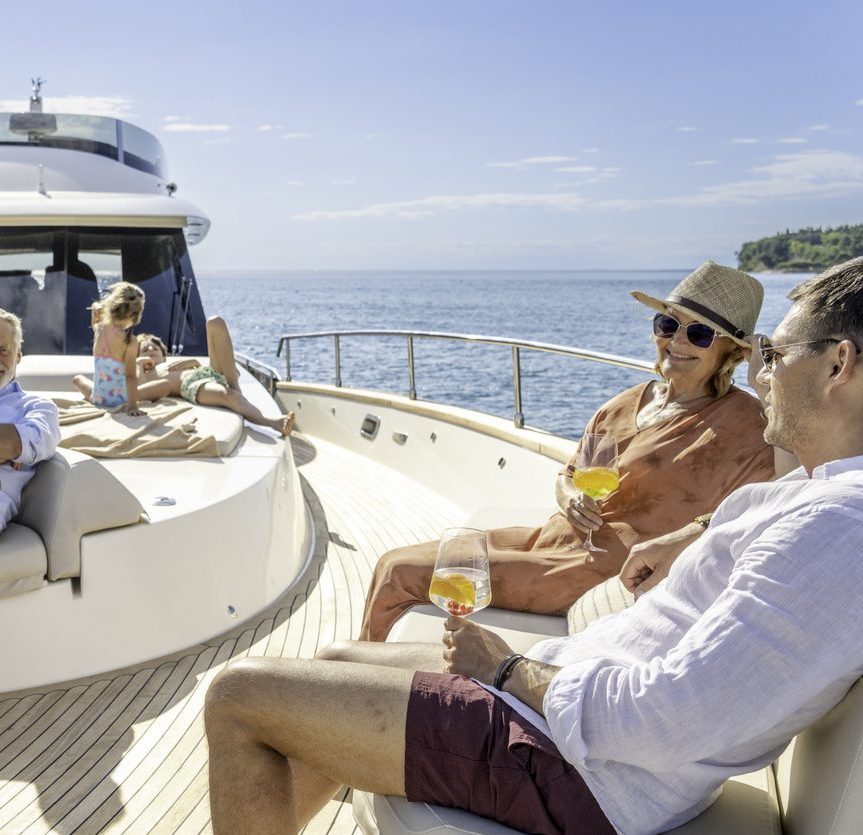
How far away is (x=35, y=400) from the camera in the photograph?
9.50 feet

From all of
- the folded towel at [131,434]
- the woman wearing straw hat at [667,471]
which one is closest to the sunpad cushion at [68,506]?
the folded towel at [131,434]

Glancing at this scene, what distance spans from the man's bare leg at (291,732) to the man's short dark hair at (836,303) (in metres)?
0.78

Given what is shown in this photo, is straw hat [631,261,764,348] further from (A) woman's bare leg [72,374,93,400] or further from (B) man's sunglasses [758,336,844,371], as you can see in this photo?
(A) woman's bare leg [72,374,93,400]

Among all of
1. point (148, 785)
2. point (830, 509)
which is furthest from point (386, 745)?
point (148, 785)

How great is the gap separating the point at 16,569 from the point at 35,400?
534mm

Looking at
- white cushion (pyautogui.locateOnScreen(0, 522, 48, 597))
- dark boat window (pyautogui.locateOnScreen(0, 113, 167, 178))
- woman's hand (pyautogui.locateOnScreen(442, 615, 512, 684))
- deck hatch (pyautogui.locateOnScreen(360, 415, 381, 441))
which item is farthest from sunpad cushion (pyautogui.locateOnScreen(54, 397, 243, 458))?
dark boat window (pyautogui.locateOnScreen(0, 113, 167, 178))

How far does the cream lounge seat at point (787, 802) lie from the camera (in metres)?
1.08

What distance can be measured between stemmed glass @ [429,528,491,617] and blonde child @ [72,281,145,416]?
303 centimetres

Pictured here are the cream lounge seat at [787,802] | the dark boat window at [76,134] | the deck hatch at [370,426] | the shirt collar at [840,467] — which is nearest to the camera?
the cream lounge seat at [787,802]

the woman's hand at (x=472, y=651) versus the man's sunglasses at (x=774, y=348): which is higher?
the man's sunglasses at (x=774, y=348)

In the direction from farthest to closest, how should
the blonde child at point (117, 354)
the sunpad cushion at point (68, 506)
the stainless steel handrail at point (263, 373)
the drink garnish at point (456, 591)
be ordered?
the stainless steel handrail at point (263, 373) < the blonde child at point (117, 354) < the sunpad cushion at point (68, 506) < the drink garnish at point (456, 591)

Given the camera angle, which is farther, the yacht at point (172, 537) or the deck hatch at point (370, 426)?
the deck hatch at point (370, 426)

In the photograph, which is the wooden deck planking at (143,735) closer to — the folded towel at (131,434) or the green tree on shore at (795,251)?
the folded towel at (131,434)

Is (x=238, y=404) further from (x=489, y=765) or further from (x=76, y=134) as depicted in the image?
(x=489, y=765)
